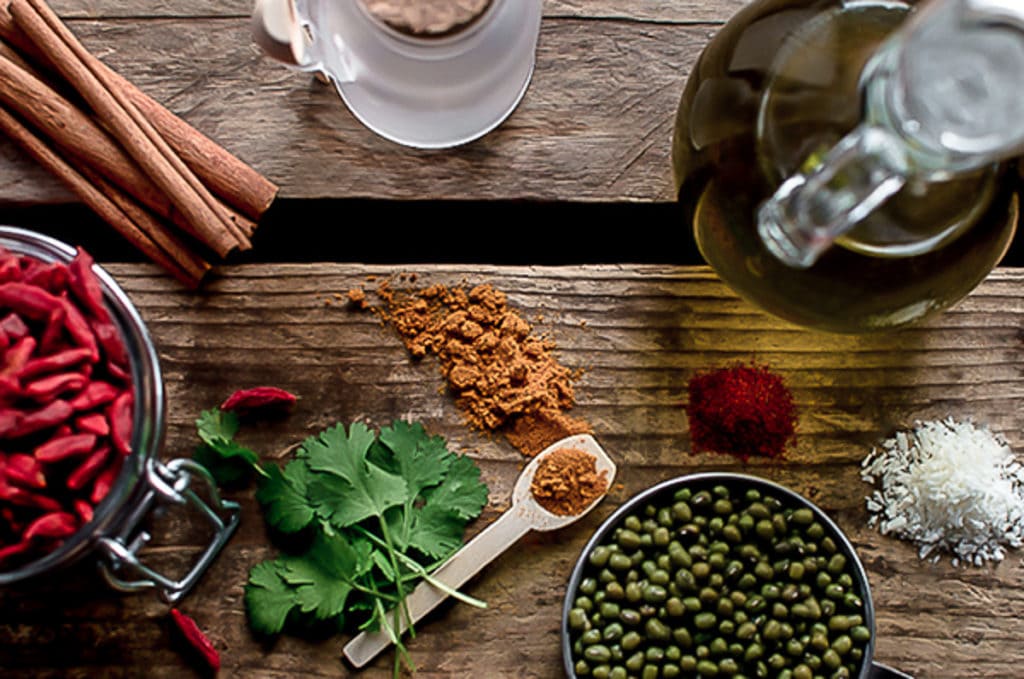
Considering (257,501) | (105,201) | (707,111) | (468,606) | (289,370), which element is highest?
(707,111)

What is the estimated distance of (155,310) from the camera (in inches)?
50.6

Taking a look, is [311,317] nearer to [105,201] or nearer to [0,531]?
[105,201]

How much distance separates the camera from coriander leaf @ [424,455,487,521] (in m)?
1.23

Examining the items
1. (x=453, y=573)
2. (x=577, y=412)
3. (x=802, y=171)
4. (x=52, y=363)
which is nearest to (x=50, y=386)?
(x=52, y=363)

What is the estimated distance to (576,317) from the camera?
1295mm

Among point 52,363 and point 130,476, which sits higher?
point 52,363

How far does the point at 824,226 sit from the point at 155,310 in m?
0.87

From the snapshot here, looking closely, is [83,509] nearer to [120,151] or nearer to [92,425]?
[92,425]

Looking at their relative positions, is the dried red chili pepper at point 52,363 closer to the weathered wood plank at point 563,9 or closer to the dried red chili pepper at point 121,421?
the dried red chili pepper at point 121,421

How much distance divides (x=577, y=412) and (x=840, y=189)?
1.97ft

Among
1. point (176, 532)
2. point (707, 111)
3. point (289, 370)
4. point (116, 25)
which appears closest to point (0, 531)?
point (176, 532)

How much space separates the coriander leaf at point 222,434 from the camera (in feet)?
4.02

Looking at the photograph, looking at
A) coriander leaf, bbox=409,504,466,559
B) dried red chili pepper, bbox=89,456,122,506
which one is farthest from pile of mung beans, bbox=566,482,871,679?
dried red chili pepper, bbox=89,456,122,506

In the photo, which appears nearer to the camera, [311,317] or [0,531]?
[0,531]
